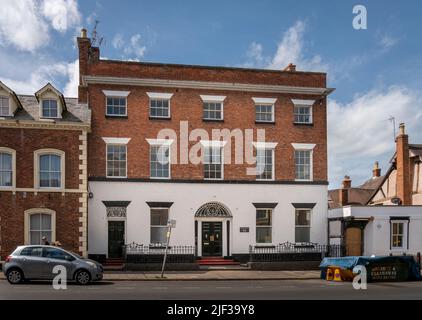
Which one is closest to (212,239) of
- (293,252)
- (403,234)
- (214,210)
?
(214,210)

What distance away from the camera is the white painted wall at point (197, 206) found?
1131 inches

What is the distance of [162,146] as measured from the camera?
2995 cm

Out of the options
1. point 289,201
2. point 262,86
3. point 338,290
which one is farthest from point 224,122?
point 338,290

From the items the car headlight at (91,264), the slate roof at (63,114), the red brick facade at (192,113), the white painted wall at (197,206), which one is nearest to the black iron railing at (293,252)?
the white painted wall at (197,206)

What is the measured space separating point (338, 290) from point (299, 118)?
13.9m

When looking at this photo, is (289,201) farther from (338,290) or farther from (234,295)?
(234,295)

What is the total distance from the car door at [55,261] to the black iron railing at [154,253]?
741 centimetres

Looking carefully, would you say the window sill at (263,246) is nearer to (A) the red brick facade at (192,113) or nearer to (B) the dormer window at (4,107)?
(A) the red brick facade at (192,113)

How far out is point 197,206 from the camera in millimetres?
30047

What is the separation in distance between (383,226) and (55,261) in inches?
794

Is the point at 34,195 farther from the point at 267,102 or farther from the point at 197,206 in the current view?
the point at 267,102

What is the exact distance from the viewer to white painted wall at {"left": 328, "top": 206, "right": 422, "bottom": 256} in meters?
31.2

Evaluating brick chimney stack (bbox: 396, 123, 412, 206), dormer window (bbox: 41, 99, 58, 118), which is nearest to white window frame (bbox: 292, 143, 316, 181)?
brick chimney stack (bbox: 396, 123, 412, 206)

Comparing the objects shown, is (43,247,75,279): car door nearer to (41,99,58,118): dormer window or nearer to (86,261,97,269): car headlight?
(86,261,97,269): car headlight
